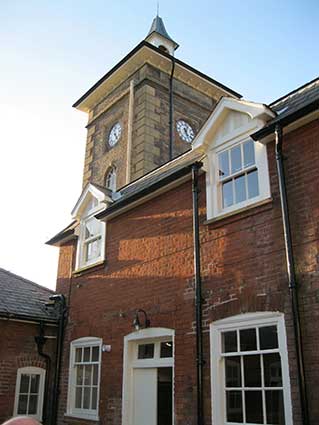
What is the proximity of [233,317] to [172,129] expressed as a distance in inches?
504

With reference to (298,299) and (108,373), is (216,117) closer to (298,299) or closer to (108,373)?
(298,299)

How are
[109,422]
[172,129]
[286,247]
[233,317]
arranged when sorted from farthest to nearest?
[172,129], [109,422], [233,317], [286,247]

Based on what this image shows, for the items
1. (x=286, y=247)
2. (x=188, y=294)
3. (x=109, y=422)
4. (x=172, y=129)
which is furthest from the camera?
(x=172, y=129)

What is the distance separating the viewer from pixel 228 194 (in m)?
8.90

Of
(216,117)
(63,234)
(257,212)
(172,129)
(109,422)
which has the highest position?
(172,129)

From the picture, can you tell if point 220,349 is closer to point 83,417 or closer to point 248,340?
point 248,340

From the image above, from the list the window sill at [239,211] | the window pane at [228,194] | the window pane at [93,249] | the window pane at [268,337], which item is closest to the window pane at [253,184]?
the window sill at [239,211]

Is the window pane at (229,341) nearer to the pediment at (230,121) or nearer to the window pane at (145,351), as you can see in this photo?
the window pane at (145,351)

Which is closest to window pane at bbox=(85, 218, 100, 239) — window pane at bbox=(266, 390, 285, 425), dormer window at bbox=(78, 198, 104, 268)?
dormer window at bbox=(78, 198, 104, 268)

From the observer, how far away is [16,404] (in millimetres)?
11648

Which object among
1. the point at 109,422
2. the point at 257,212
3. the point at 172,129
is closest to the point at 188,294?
the point at 257,212

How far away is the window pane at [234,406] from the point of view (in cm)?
737

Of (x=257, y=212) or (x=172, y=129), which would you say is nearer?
(x=257, y=212)

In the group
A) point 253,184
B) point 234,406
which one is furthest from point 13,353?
point 253,184
